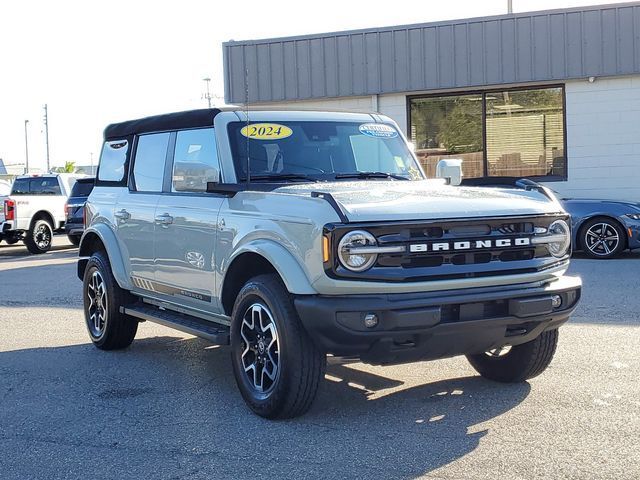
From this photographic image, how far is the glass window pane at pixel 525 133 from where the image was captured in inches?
711

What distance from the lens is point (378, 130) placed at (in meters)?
6.91

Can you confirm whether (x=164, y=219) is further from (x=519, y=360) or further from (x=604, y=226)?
(x=604, y=226)

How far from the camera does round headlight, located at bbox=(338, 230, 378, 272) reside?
4.84 m

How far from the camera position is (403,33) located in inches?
738

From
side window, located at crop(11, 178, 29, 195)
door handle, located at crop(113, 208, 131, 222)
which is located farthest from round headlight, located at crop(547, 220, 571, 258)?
side window, located at crop(11, 178, 29, 195)

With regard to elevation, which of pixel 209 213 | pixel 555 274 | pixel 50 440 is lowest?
pixel 50 440

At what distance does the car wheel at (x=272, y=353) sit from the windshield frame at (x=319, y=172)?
99 centimetres

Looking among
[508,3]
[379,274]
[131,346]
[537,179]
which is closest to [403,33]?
[537,179]

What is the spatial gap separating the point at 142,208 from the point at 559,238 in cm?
340

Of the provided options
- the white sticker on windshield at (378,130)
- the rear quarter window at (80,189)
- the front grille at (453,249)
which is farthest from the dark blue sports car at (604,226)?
the rear quarter window at (80,189)

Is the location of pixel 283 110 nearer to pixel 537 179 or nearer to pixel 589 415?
pixel 589 415

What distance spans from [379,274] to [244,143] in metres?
1.88

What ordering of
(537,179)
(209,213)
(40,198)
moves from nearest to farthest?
(209,213)
(537,179)
(40,198)

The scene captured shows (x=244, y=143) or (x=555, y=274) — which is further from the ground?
(x=244, y=143)
